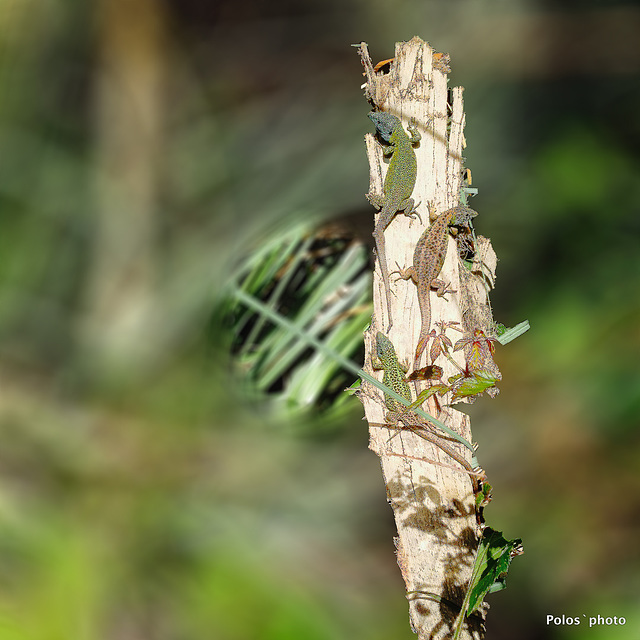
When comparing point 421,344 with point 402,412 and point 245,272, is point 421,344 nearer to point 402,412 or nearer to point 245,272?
point 402,412

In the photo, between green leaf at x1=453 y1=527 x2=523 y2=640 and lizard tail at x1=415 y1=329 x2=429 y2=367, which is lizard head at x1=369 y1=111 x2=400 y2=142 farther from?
green leaf at x1=453 y1=527 x2=523 y2=640

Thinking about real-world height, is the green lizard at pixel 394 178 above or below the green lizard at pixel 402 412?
above

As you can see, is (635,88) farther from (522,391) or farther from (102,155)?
(102,155)

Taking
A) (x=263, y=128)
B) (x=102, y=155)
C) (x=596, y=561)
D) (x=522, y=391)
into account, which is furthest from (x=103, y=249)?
(x=596, y=561)

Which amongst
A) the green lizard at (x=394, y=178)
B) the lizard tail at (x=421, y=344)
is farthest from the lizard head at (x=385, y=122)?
the lizard tail at (x=421, y=344)

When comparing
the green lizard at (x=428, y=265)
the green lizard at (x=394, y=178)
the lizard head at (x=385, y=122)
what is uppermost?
the lizard head at (x=385, y=122)

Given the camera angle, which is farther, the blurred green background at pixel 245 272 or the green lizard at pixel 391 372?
Answer: the blurred green background at pixel 245 272

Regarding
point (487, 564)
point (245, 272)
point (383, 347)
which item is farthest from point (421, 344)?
point (245, 272)

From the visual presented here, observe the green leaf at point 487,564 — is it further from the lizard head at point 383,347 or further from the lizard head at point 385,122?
the lizard head at point 385,122
